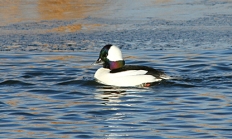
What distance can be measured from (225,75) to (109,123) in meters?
3.69

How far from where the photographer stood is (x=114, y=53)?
12047 millimetres

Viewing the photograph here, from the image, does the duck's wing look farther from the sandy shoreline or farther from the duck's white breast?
the sandy shoreline

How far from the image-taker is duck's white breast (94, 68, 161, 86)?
11.4 metres

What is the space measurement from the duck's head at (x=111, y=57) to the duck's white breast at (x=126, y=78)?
40 centimetres

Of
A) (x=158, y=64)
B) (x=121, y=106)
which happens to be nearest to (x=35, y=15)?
(x=158, y=64)

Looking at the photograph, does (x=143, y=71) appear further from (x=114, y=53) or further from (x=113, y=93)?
(x=114, y=53)

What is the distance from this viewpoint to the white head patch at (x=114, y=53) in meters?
12.0

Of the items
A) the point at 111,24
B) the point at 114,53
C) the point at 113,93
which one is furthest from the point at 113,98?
the point at 111,24

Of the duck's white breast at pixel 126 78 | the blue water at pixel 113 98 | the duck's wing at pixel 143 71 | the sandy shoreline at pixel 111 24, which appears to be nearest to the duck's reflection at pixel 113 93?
the blue water at pixel 113 98

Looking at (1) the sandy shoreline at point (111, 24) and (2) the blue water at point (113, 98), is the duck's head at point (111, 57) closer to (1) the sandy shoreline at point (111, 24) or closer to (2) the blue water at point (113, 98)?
(2) the blue water at point (113, 98)

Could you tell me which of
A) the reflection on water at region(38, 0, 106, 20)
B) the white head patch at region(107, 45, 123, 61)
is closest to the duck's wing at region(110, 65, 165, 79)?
the white head patch at region(107, 45, 123, 61)

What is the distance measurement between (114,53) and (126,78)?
0.66 metres

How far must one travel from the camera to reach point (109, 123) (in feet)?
28.6

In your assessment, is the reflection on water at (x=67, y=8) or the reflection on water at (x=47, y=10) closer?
the reflection on water at (x=47, y=10)
